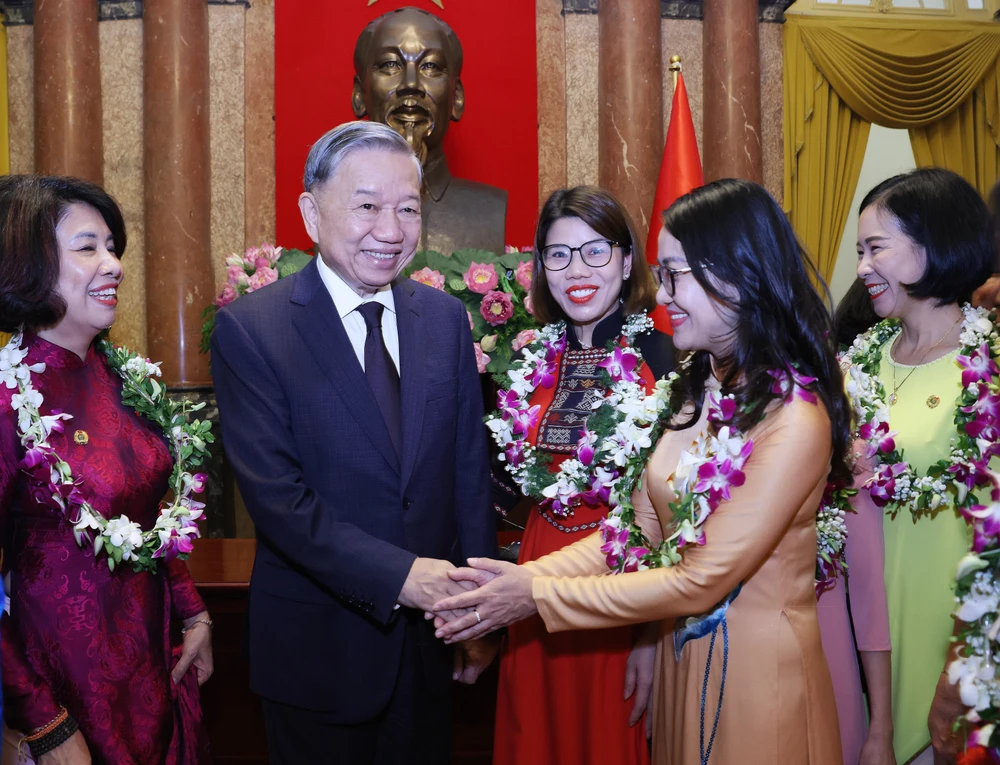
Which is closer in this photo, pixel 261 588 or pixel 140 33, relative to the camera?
pixel 261 588

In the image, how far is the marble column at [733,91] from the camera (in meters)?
6.16

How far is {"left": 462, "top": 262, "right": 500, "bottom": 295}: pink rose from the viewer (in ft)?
12.0

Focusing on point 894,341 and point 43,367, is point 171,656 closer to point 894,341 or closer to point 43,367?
point 43,367

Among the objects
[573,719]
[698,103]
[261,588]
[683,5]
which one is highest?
[683,5]

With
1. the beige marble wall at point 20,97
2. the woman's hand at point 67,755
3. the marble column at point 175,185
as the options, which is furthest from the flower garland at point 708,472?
the beige marble wall at point 20,97

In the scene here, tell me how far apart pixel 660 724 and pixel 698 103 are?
17.3 feet

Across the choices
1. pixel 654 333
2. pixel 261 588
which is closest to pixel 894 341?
pixel 654 333

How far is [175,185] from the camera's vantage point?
582cm

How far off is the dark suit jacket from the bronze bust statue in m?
2.65

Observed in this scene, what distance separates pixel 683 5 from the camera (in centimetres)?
648

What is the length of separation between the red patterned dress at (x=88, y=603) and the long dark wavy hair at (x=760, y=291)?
1.41m

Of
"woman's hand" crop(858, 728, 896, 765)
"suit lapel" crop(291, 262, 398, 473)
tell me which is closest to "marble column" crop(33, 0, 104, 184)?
"suit lapel" crop(291, 262, 398, 473)

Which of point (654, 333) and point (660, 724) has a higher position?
point (654, 333)

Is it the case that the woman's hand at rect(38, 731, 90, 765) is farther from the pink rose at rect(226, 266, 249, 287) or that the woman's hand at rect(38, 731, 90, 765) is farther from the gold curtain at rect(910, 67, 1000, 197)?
the gold curtain at rect(910, 67, 1000, 197)
